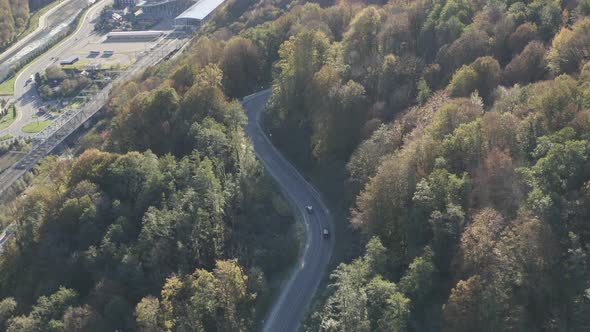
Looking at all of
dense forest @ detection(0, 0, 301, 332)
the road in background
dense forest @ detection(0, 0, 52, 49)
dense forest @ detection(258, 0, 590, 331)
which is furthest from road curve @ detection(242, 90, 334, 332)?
dense forest @ detection(0, 0, 52, 49)

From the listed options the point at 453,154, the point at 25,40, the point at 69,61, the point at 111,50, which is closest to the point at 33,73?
the point at 69,61

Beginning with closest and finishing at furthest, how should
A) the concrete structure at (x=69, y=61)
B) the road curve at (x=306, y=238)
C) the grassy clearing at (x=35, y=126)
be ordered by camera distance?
the road curve at (x=306, y=238) < the grassy clearing at (x=35, y=126) < the concrete structure at (x=69, y=61)

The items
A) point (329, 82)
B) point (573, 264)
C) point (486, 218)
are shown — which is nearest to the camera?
point (573, 264)

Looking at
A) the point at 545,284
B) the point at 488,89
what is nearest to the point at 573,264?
the point at 545,284

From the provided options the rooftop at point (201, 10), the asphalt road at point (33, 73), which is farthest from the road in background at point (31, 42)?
the rooftop at point (201, 10)

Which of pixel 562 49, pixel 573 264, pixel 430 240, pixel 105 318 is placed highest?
pixel 562 49

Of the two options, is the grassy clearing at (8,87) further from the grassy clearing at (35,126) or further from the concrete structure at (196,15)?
the concrete structure at (196,15)

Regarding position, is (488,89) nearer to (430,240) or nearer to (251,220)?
(430,240)
